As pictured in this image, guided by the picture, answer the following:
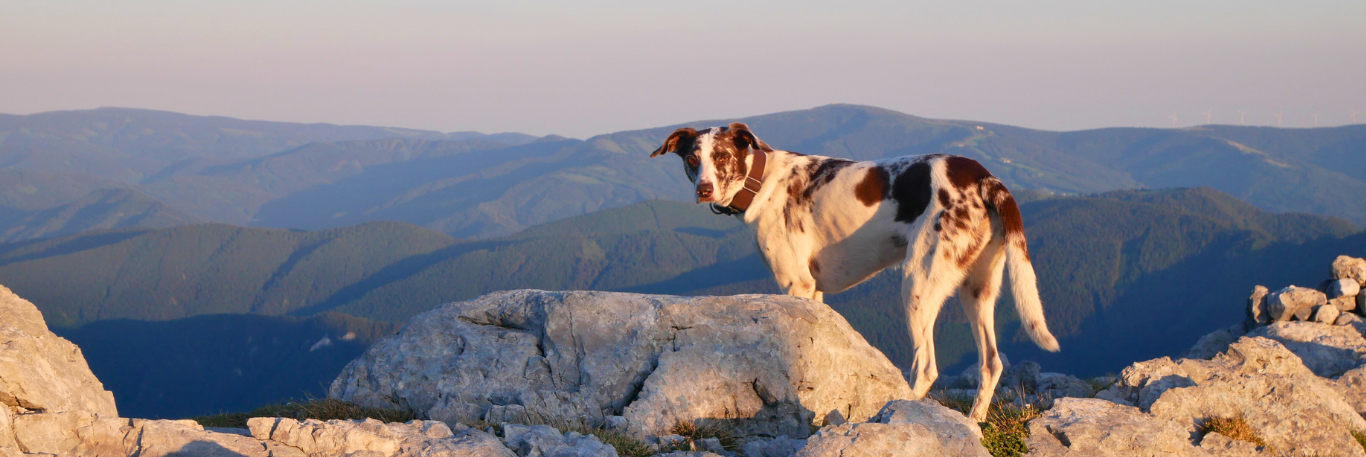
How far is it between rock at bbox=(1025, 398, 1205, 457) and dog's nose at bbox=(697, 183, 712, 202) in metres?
4.46

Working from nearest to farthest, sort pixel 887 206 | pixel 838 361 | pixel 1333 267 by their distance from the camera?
pixel 838 361 → pixel 887 206 → pixel 1333 267

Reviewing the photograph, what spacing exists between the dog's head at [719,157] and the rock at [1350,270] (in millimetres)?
13573

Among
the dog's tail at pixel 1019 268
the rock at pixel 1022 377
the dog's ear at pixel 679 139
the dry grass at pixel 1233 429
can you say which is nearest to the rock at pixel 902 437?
the dog's tail at pixel 1019 268

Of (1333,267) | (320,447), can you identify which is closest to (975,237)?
(320,447)

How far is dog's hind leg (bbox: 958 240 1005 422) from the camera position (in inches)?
372

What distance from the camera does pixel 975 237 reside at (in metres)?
9.48

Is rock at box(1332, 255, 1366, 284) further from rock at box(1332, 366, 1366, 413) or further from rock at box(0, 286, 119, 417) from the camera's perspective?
rock at box(0, 286, 119, 417)

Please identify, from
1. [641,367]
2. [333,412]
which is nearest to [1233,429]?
[641,367]

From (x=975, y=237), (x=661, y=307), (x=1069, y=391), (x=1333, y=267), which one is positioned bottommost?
(x=1069, y=391)

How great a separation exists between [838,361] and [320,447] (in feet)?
17.7

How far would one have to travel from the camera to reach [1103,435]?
25.6 ft

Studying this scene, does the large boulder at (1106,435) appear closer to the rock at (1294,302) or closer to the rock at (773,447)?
the rock at (773,447)

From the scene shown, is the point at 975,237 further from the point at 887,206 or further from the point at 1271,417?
the point at 1271,417

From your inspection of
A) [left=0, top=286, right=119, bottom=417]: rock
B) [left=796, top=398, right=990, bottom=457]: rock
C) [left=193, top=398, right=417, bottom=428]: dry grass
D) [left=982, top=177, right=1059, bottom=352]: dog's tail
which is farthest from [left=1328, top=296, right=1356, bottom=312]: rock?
[left=0, top=286, right=119, bottom=417]: rock
